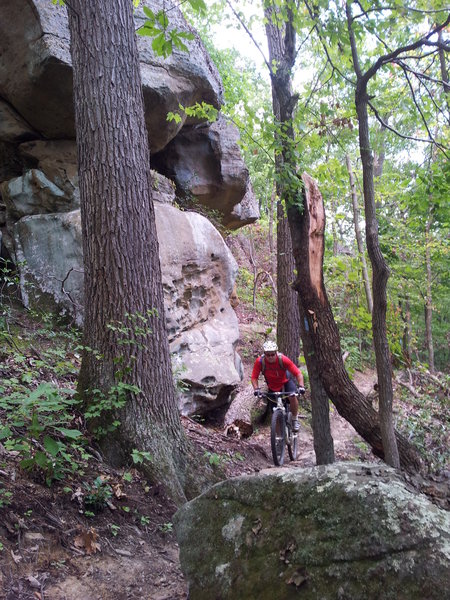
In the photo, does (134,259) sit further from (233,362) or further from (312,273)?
(233,362)

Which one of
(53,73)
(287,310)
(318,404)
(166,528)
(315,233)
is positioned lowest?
(166,528)

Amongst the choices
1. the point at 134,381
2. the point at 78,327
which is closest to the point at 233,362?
the point at 78,327

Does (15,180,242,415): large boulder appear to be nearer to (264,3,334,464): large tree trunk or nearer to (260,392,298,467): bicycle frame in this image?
(260,392,298,467): bicycle frame

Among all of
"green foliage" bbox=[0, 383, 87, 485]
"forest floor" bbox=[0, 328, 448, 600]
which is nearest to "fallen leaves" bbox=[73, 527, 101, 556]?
"forest floor" bbox=[0, 328, 448, 600]

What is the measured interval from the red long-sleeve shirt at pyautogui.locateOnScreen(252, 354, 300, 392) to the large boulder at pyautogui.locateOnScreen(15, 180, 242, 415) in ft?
2.19

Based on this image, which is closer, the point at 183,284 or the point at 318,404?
the point at 318,404

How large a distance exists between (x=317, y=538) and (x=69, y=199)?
24.4 ft

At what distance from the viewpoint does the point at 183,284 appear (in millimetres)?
8195

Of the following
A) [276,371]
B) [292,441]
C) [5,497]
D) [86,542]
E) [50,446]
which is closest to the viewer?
[50,446]

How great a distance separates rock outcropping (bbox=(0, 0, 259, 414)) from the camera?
284 inches

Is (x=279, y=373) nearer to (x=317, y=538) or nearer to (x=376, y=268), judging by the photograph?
(x=376, y=268)

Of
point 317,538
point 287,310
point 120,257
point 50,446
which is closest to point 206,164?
point 287,310

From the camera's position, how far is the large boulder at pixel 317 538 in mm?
1740

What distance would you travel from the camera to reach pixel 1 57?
776 cm
